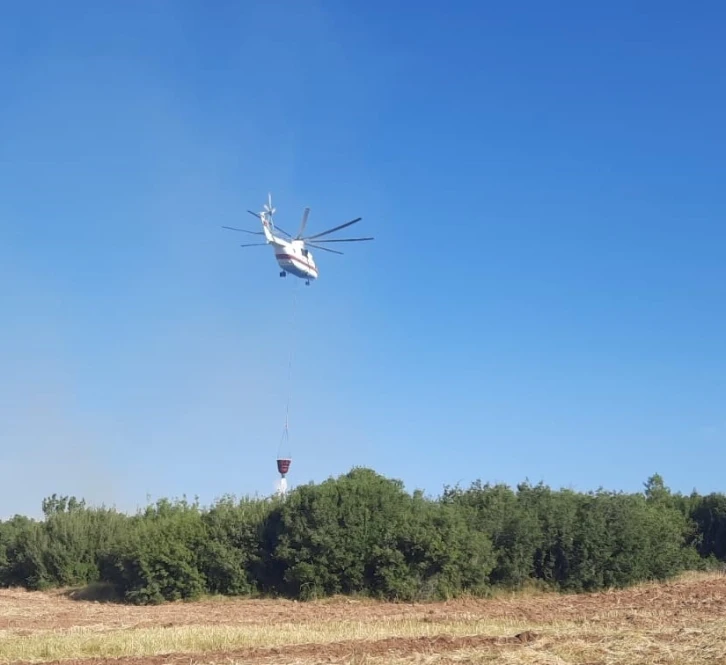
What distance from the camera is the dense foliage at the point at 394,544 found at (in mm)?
32219

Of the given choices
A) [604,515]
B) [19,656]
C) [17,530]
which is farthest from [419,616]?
[17,530]

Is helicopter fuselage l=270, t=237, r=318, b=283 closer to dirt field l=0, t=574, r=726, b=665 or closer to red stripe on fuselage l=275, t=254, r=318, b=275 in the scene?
red stripe on fuselage l=275, t=254, r=318, b=275

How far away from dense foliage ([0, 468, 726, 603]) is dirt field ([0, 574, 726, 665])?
2617mm

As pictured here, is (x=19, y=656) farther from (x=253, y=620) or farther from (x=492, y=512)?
(x=492, y=512)

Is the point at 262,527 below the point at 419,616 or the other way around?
the other way around

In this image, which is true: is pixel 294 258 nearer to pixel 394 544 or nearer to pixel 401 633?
pixel 394 544

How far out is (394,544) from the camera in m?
32.2

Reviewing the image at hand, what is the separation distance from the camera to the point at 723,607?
71.3 feet

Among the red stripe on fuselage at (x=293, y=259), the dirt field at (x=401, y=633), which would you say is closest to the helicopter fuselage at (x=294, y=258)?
the red stripe on fuselage at (x=293, y=259)

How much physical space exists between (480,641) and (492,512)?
1881cm

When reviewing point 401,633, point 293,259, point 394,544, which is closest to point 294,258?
point 293,259

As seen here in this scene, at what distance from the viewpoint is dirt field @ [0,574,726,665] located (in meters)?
14.7

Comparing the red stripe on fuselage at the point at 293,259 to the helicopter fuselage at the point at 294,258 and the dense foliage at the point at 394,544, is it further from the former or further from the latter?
the dense foliage at the point at 394,544

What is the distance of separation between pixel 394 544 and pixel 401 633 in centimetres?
1335
